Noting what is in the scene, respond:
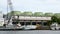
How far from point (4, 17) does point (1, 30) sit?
1.26 m

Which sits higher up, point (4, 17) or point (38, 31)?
point (4, 17)

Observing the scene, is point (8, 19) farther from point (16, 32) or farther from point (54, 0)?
point (54, 0)

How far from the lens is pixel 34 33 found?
16.8ft

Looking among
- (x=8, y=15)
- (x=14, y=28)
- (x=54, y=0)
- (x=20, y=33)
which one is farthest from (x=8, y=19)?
(x=54, y=0)

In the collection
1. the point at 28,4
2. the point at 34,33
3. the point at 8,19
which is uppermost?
the point at 28,4

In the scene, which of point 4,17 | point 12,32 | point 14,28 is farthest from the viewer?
point 4,17

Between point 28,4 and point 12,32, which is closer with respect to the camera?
point 12,32

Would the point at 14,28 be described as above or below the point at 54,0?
below

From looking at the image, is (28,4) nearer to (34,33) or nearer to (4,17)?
(4,17)

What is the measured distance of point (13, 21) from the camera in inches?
239

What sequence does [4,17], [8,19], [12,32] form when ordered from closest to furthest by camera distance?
[12,32]
[8,19]
[4,17]

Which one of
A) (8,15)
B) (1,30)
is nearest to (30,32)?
(1,30)

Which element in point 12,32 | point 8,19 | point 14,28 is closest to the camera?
point 12,32

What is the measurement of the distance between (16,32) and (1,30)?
0.44 meters
